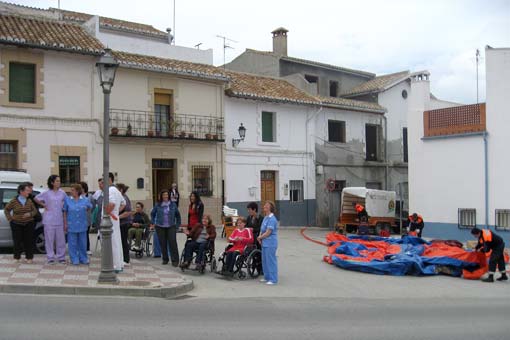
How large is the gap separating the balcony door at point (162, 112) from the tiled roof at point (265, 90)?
113 inches

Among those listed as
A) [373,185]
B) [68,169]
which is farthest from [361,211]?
[68,169]

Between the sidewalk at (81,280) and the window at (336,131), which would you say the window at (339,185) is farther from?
the sidewalk at (81,280)

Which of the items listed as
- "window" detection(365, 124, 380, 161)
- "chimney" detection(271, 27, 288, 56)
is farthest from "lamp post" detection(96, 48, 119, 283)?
"chimney" detection(271, 27, 288, 56)

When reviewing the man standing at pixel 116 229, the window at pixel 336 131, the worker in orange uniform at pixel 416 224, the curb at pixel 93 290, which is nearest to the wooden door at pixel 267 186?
the window at pixel 336 131

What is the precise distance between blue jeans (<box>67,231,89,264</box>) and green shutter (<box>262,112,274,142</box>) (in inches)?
638

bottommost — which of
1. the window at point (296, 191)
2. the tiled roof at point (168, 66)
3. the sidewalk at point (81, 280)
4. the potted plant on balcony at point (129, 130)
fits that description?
the sidewalk at point (81, 280)

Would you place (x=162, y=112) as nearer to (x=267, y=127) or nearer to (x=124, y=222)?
(x=267, y=127)

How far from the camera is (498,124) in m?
21.1

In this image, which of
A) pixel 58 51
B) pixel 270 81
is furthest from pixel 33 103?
pixel 270 81

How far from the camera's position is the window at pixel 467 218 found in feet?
71.1

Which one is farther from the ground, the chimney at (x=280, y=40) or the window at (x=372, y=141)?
the chimney at (x=280, y=40)

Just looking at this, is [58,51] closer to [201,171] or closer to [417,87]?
[201,171]

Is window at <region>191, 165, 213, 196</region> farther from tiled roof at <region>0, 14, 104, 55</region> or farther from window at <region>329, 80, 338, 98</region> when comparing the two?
window at <region>329, 80, 338, 98</region>

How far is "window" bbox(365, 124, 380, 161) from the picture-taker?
108ft
